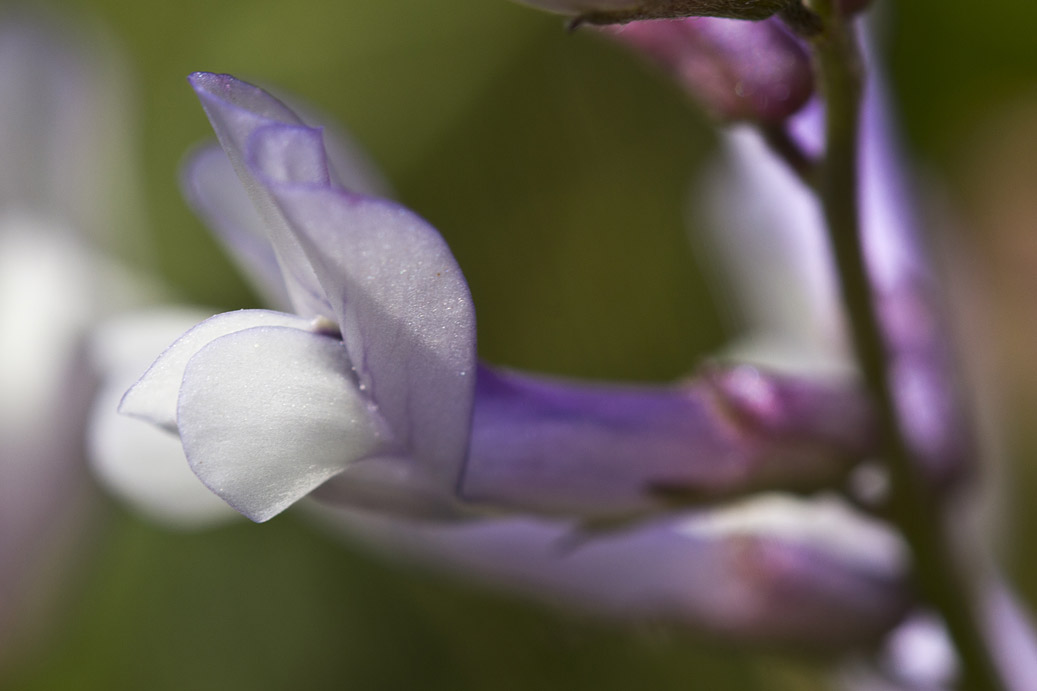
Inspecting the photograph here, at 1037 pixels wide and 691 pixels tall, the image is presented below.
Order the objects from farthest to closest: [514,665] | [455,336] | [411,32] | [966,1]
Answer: [411,32]
[966,1]
[514,665]
[455,336]

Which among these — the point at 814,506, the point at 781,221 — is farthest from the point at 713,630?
the point at 781,221

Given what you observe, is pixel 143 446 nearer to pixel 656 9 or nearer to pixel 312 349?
pixel 312 349

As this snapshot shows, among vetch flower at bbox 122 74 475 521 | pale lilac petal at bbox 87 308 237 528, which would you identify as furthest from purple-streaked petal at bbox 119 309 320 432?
pale lilac petal at bbox 87 308 237 528

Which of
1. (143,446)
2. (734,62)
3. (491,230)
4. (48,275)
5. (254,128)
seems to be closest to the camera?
(254,128)

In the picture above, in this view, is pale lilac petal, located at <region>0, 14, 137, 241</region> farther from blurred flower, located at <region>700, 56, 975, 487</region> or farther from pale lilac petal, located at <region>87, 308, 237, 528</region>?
blurred flower, located at <region>700, 56, 975, 487</region>

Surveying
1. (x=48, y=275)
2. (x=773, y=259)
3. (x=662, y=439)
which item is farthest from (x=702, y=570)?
(x=48, y=275)

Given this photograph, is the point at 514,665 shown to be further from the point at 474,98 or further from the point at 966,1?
the point at 966,1
